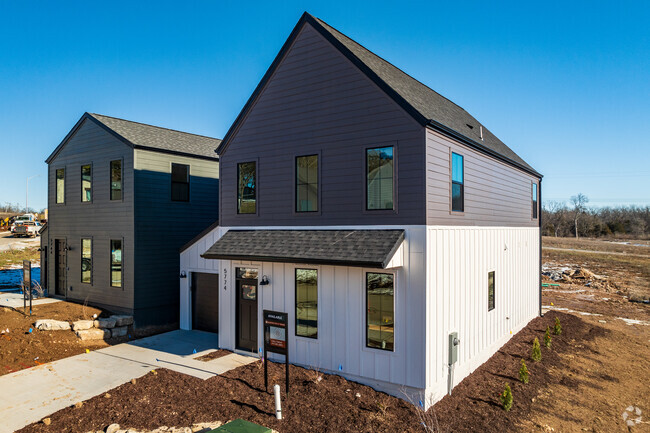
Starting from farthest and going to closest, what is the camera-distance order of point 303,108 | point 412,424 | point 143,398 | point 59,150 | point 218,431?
point 59,150
point 303,108
point 143,398
point 412,424
point 218,431

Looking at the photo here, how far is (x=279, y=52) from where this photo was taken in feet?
37.0

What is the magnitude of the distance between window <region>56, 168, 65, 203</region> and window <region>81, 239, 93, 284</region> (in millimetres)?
2679

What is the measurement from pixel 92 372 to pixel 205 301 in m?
4.54

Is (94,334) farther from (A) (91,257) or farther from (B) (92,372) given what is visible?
(A) (91,257)

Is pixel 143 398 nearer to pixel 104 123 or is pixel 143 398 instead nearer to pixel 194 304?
pixel 194 304

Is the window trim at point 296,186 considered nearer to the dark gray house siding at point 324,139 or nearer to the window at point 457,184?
the dark gray house siding at point 324,139

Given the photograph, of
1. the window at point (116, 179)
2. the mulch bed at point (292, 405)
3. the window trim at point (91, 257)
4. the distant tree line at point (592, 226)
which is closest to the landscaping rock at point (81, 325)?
the window trim at point (91, 257)

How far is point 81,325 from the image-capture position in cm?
1343

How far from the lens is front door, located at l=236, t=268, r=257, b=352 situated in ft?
38.3

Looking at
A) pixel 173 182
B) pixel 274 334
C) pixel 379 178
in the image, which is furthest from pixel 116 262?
pixel 379 178

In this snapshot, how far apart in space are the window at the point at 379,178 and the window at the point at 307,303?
2307mm

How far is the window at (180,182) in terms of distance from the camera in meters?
16.6

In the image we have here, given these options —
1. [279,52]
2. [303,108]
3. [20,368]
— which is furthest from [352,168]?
[20,368]

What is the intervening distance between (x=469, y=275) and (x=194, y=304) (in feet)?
30.5
